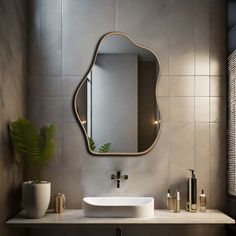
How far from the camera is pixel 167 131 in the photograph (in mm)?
2631

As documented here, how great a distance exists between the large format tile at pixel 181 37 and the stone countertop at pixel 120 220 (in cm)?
104

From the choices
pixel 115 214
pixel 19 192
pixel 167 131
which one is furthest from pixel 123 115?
pixel 19 192

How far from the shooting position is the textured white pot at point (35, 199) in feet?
A: 7.39

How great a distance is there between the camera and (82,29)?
8.76ft

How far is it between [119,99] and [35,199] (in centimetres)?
93

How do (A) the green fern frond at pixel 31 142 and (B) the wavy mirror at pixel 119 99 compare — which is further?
(B) the wavy mirror at pixel 119 99

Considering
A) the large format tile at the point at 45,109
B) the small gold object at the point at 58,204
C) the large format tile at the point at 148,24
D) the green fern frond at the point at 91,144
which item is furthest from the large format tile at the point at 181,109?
the small gold object at the point at 58,204

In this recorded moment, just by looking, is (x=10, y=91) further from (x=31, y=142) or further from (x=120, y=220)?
(x=120, y=220)

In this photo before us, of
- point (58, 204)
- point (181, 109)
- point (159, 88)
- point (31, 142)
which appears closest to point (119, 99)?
point (159, 88)

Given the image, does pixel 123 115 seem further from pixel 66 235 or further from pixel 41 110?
pixel 66 235

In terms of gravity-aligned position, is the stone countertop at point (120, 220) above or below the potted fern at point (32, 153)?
below

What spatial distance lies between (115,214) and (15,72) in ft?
3.82

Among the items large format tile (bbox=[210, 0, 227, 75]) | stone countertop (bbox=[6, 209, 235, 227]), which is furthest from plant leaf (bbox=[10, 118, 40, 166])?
large format tile (bbox=[210, 0, 227, 75])

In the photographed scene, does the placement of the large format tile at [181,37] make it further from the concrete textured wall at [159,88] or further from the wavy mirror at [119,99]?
the wavy mirror at [119,99]
